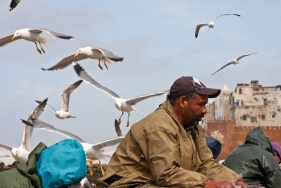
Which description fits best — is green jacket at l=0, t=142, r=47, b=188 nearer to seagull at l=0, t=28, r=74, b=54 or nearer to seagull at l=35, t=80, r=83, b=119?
seagull at l=0, t=28, r=74, b=54

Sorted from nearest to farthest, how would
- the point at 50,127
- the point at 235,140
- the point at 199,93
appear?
the point at 199,93 → the point at 50,127 → the point at 235,140

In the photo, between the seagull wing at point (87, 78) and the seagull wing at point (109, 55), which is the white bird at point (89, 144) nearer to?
the seagull wing at point (87, 78)

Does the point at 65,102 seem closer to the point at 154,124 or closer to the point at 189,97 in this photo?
the point at 189,97

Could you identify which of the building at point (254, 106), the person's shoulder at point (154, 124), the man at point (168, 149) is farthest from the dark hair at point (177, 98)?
the building at point (254, 106)

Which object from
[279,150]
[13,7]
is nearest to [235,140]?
[13,7]

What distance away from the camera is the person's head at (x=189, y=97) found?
4012 millimetres

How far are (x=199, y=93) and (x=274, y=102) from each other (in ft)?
187

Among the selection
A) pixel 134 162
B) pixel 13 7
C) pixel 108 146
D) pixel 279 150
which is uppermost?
pixel 13 7

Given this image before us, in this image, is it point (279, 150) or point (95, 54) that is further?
point (95, 54)

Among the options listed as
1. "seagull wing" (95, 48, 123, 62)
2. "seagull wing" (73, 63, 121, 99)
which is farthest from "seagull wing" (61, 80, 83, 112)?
"seagull wing" (95, 48, 123, 62)

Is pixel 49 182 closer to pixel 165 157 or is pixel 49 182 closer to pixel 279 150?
pixel 165 157

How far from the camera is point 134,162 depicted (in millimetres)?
3928

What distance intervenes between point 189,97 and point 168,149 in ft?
1.45

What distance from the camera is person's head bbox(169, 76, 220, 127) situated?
158 inches
